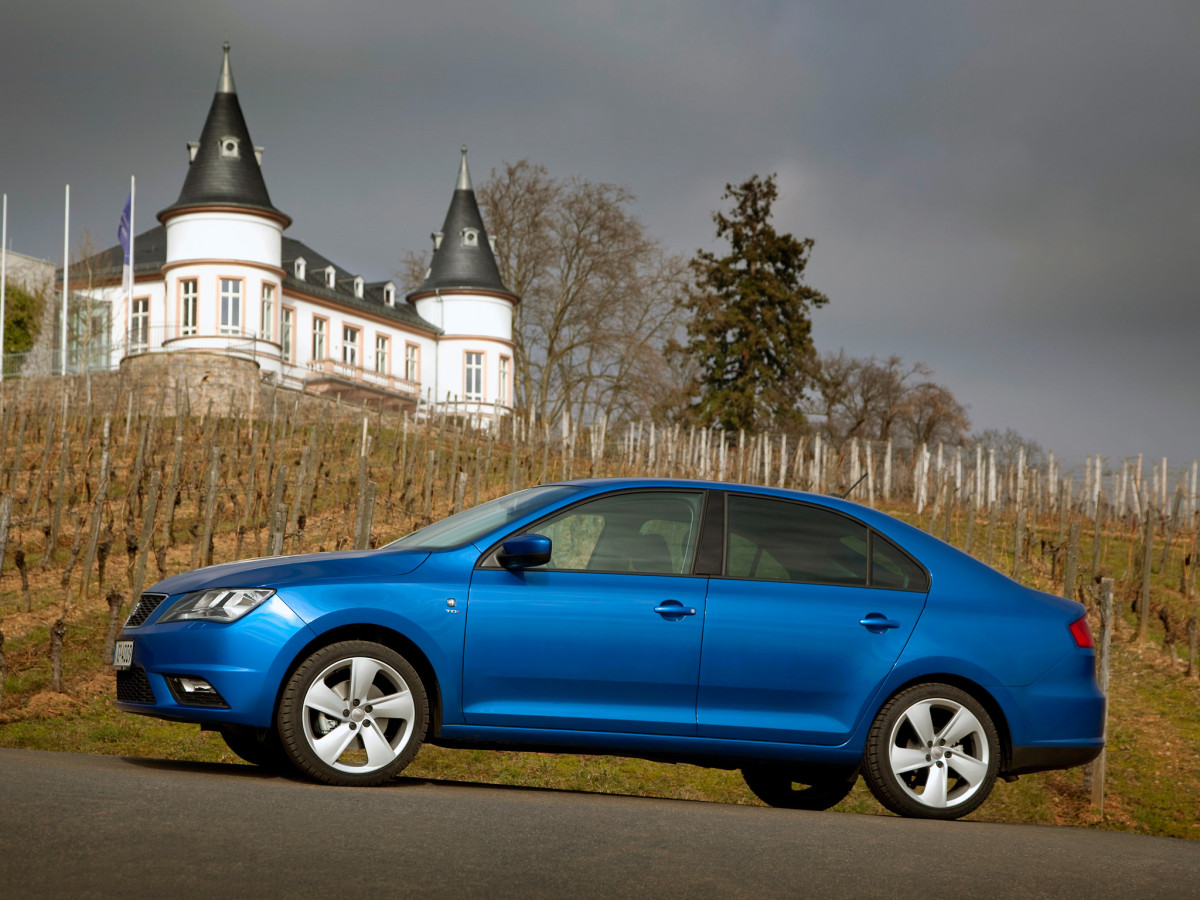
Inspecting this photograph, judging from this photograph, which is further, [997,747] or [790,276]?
[790,276]

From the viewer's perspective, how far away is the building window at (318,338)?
50.9 m

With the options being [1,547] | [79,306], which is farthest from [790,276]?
[1,547]

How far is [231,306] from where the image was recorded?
4503cm

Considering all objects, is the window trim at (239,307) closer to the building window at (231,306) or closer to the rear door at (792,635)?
the building window at (231,306)

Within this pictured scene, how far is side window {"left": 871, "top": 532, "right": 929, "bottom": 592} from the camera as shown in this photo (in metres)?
6.65

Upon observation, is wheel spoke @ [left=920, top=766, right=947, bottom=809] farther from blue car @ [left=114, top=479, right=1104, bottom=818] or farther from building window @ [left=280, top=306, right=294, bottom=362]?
building window @ [left=280, top=306, right=294, bottom=362]

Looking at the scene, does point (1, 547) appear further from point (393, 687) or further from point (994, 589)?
point (994, 589)

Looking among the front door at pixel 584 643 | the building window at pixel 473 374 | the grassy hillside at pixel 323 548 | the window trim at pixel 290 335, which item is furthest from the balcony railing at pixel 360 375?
the front door at pixel 584 643

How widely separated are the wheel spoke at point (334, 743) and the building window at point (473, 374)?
163 feet

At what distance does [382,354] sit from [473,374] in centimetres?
401

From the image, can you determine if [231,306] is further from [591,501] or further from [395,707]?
[395,707]

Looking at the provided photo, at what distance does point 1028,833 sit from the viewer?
6176 mm

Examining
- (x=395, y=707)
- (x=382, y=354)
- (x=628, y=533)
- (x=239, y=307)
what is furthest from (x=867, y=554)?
(x=382, y=354)

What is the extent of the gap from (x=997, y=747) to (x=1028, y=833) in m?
0.48
